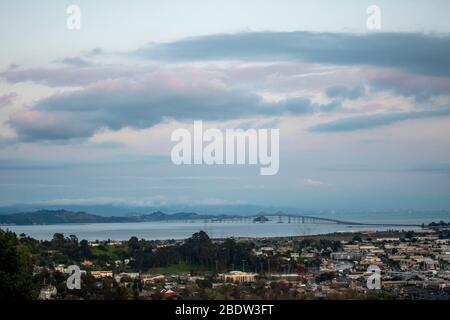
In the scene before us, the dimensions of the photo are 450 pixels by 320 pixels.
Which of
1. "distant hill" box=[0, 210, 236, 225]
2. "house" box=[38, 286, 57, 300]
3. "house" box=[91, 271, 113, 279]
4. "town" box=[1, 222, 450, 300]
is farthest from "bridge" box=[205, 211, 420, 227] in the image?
"house" box=[38, 286, 57, 300]

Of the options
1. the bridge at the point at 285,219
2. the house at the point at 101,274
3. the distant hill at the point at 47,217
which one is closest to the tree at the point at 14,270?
the house at the point at 101,274

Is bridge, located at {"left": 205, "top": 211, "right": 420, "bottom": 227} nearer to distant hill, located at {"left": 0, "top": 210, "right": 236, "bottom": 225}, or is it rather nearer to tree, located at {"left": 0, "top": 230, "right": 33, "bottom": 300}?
distant hill, located at {"left": 0, "top": 210, "right": 236, "bottom": 225}

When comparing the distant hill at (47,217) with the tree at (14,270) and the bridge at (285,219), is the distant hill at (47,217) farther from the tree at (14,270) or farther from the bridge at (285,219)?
the bridge at (285,219)

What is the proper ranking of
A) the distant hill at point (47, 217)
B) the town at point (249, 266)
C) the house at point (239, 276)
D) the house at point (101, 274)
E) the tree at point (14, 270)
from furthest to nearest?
1. the distant hill at point (47, 217)
2. the house at point (101, 274)
3. the house at point (239, 276)
4. the tree at point (14, 270)
5. the town at point (249, 266)

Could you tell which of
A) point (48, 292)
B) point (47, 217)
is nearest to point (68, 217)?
point (47, 217)
